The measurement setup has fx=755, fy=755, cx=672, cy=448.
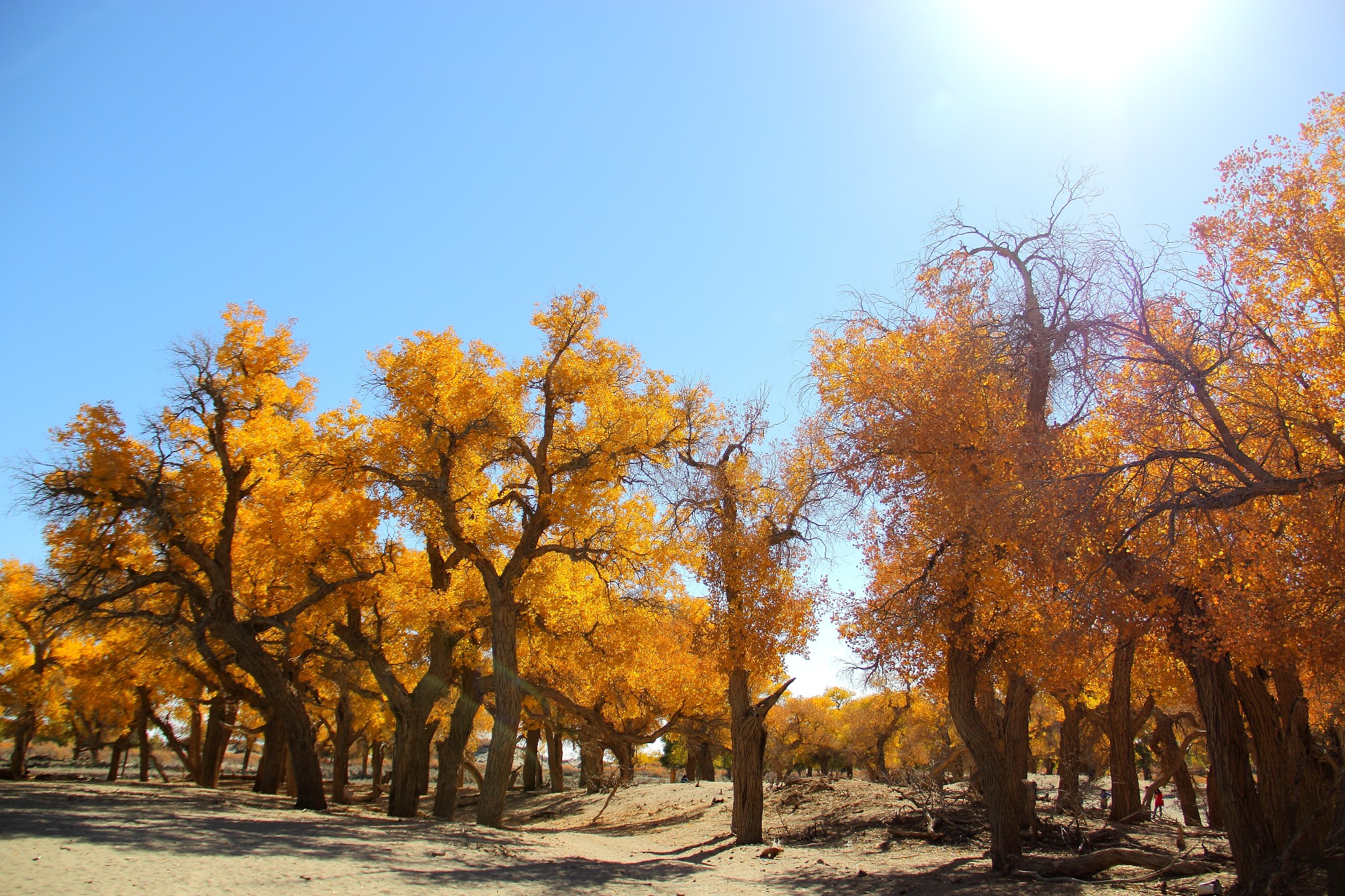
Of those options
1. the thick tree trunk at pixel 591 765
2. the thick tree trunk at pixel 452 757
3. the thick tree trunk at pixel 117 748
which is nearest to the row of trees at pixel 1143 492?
the thick tree trunk at pixel 452 757

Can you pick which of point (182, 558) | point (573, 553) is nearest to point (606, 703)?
point (573, 553)

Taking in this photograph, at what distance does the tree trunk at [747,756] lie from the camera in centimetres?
1538

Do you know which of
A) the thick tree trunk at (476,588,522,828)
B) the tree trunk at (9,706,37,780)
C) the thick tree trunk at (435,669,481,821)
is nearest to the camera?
the thick tree trunk at (476,588,522,828)

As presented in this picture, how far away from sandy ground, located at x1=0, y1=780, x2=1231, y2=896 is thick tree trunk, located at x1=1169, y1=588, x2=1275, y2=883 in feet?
4.55

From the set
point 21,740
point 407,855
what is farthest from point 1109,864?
point 21,740

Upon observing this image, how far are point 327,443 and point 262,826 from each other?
7.86 m

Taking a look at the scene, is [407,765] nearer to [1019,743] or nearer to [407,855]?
[407,855]

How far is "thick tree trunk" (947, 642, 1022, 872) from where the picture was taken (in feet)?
35.5

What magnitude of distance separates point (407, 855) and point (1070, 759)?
594 inches

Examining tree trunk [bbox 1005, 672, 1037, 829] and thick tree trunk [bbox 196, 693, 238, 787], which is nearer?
tree trunk [bbox 1005, 672, 1037, 829]

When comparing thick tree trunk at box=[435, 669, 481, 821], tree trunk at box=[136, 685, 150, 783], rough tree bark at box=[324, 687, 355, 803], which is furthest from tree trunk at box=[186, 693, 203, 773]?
thick tree trunk at box=[435, 669, 481, 821]

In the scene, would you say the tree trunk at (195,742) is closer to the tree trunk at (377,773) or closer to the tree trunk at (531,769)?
the tree trunk at (377,773)

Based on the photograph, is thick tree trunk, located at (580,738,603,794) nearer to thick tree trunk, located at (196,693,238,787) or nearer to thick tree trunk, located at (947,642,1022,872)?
thick tree trunk, located at (196,693,238,787)

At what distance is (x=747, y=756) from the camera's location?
1541 cm
